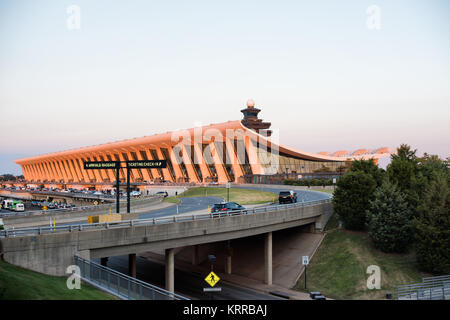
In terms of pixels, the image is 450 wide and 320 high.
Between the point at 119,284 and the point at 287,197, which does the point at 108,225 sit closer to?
the point at 119,284

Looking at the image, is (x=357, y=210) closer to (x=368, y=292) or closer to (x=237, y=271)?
(x=368, y=292)

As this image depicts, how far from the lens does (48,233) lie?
17.7 meters

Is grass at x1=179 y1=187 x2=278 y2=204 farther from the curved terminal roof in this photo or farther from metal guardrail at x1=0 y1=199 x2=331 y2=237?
metal guardrail at x1=0 y1=199 x2=331 y2=237

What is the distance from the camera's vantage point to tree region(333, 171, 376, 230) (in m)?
34.8

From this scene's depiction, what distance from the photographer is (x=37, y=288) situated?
1259cm

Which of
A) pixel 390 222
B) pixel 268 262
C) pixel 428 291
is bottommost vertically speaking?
pixel 268 262

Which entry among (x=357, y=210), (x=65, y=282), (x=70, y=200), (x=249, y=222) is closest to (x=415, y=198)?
(x=357, y=210)

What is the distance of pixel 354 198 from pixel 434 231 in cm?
895

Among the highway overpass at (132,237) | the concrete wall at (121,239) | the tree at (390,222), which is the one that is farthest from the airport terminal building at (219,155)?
the concrete wall at (121,239)

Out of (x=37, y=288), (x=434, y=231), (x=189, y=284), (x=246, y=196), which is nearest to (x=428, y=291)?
(x=434, y=231)

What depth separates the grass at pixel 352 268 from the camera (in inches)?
1062

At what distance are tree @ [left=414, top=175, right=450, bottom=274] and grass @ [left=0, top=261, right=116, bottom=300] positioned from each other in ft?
75.8

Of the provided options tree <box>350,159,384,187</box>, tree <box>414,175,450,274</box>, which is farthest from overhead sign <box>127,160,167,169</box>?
tree <box>350,159,384,187</box>
